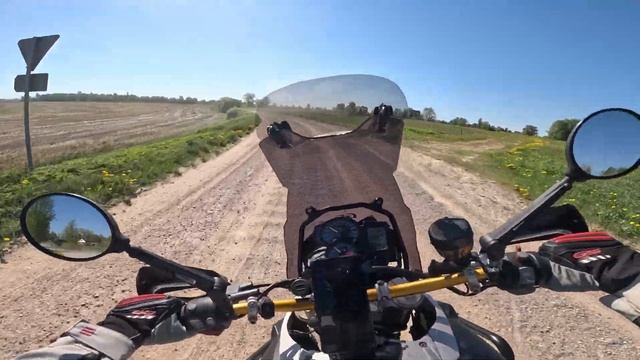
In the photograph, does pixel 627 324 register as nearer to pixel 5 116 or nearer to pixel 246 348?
pixel 246 348

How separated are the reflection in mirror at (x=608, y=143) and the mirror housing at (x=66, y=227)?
1.87 metres

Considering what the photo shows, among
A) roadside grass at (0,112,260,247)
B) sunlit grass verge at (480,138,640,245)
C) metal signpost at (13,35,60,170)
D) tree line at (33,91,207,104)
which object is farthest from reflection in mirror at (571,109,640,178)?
tree line at (33,91,207,104)

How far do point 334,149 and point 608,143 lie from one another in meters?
1.25

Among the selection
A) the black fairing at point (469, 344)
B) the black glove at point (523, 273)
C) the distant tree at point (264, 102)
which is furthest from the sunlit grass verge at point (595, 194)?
the distant tree at point (264, 102)

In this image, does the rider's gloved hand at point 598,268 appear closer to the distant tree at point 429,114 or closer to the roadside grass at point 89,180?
the distant tree at point 429,114

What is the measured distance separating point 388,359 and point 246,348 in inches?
130

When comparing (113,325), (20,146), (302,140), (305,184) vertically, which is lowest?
(20,146)

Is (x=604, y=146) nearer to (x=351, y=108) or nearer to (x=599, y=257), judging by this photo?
(x=599, y=257)

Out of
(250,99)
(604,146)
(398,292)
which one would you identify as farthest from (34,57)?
(604,146)

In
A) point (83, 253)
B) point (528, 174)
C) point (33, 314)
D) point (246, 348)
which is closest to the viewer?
point (83, 253)

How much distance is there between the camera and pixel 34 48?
1070 cm

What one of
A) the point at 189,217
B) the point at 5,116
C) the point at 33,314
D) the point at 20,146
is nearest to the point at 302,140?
the point at 33,314

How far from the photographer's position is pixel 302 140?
94.0 inches

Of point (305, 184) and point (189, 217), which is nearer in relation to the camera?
point (305, 184)
